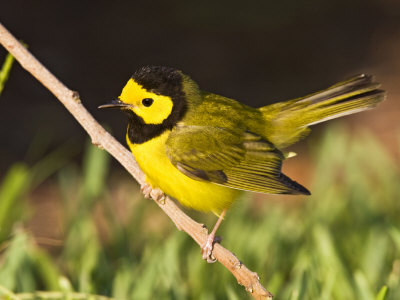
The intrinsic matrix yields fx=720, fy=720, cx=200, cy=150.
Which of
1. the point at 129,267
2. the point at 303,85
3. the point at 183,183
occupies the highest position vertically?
the point at 303,85

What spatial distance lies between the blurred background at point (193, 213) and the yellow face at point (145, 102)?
0.79 metres

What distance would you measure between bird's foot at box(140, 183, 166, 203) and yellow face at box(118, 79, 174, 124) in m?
0.28

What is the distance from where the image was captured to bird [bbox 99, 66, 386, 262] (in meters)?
2.87

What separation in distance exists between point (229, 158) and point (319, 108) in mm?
548

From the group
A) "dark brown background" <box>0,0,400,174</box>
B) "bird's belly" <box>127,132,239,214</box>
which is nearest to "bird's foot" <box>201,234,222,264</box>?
"bird's belly" <box>127,132,239,214</box>

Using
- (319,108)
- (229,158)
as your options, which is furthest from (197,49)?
(229,158)

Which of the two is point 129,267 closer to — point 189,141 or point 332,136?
point 189,141

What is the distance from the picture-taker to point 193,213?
454 cm

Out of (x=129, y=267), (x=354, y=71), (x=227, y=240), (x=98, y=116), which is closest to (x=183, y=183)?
(x=129, y=267)

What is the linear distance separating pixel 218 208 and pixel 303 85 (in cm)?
541

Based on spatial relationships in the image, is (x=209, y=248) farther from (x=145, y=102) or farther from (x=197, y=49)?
(x=197, y=49)

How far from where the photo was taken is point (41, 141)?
664 centimetres

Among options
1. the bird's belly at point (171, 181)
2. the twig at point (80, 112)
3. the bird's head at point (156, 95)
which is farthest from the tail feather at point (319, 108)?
the twig at point (80, 112)

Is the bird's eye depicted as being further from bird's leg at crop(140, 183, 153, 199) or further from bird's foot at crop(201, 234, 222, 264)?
bird's foot at crop(201, 234, 222, 264)
